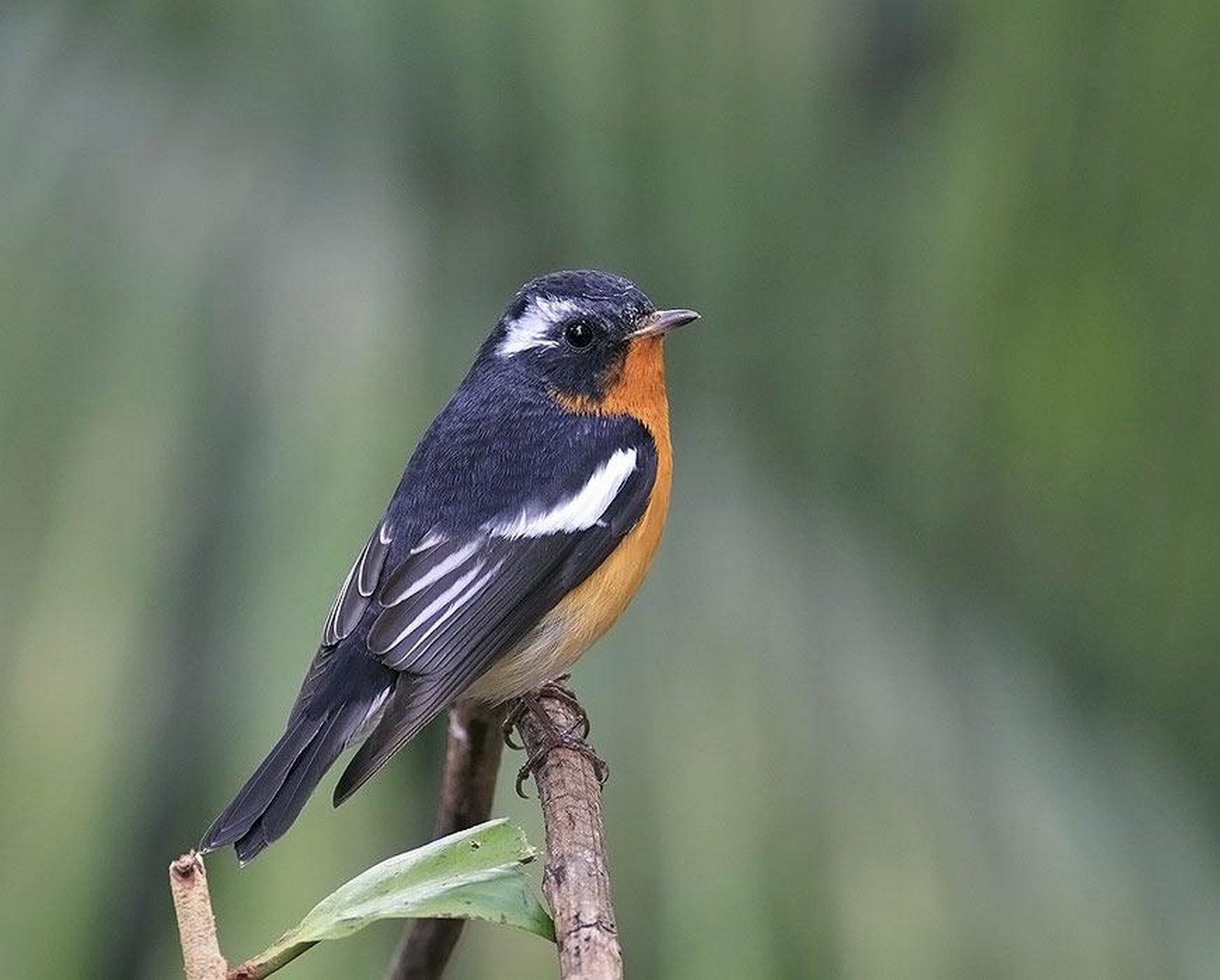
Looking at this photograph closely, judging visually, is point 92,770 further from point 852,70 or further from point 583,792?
point 852,70

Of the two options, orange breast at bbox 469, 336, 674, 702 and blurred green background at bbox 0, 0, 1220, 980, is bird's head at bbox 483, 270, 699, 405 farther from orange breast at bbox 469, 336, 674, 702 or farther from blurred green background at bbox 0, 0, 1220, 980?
blurred green background at bbox 0, 0, 1220, 980

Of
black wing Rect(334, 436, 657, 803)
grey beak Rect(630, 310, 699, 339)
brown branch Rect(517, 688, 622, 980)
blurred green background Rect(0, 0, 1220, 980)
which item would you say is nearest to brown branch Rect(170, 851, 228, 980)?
brown branch Rect(517, 688, 622, 980)

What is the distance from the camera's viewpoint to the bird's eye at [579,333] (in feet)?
9.49

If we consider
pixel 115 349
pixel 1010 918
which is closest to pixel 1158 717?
pixel 1010 918

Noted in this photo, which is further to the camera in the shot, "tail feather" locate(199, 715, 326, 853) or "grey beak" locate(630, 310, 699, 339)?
"grey beak" locate(630, 310, 699, 339)

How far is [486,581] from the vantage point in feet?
8.58

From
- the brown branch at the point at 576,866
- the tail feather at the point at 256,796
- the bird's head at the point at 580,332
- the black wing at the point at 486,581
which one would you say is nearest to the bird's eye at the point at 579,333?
the bird's head at the point at 580,332

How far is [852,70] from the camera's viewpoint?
11.5 ft

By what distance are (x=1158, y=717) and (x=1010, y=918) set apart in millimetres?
828

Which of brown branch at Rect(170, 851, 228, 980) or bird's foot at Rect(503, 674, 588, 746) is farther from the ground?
brown branch at Rect(170, 851, 228, 980)

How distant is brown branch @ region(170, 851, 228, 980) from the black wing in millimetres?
1086

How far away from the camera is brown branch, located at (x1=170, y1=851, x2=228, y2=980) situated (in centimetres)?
118

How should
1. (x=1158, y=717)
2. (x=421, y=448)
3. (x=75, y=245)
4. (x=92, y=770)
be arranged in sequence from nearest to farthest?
(x=92, y=770) < (x=421, y=448) < (x=75, y=245) < (x=1158, y=717)

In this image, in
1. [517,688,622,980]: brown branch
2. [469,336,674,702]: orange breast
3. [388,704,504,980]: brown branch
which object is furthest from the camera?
[469,336,674,702]: orange breast
